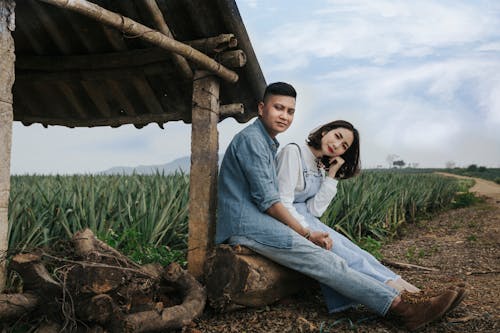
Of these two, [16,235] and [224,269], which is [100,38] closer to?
[16,235]

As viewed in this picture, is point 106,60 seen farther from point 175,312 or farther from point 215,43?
point 175,312

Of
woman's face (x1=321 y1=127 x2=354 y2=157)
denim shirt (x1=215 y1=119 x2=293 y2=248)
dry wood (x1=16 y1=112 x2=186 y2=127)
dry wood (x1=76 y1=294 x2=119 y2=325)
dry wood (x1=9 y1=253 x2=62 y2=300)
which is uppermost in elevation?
dry wood (x1=16 y1=112 x2=186 y2=127)

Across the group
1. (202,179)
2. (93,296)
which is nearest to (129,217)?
(202,179)

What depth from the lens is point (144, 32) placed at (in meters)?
3.42

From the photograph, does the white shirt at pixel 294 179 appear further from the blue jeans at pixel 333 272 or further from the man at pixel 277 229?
the blue jeans at pixel 333 272

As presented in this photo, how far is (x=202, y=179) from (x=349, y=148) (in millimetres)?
1068

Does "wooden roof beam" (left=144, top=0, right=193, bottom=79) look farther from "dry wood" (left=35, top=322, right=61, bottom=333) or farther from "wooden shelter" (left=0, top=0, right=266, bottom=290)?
"dry wood" (left=35, top=322, right=61, bottom=333)

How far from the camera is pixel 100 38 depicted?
4.39 meters

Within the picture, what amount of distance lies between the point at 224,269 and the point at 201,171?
780mm

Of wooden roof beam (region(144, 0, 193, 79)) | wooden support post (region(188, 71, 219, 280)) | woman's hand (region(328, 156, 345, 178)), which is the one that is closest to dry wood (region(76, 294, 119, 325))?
wooden support post (region(188, 71, 219, 280))

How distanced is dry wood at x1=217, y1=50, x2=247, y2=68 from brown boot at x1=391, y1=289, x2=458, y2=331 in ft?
6.57

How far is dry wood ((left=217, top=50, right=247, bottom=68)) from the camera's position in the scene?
155 inches

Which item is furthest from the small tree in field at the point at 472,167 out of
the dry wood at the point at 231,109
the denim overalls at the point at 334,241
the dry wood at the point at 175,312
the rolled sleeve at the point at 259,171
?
the dry wood at the point at 175,312

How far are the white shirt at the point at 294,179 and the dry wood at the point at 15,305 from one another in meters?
1.59
